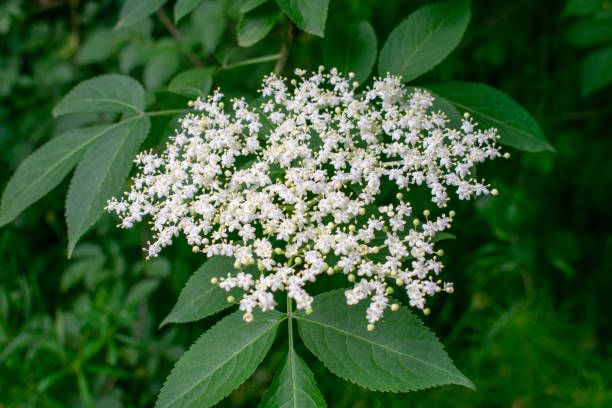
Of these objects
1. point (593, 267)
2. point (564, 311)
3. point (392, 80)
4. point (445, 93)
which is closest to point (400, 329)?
point (392, 80)

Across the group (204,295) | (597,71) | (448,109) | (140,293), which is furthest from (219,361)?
(597,71)

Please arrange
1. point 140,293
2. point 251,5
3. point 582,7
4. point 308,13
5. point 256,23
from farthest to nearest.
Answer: point 140,293 < point 582,7 < point 256,23 < point 251,5 < point 308,13

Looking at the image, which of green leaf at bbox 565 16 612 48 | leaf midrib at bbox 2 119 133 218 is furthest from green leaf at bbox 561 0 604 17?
leaf midrib at bbox 2 119 133 218

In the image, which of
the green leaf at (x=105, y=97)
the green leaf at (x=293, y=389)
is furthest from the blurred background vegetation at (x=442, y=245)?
the green leaf at (x=293, y=389)

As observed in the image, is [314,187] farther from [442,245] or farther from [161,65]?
[442,245]

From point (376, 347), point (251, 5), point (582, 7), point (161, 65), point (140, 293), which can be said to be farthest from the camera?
point (140, 293)
